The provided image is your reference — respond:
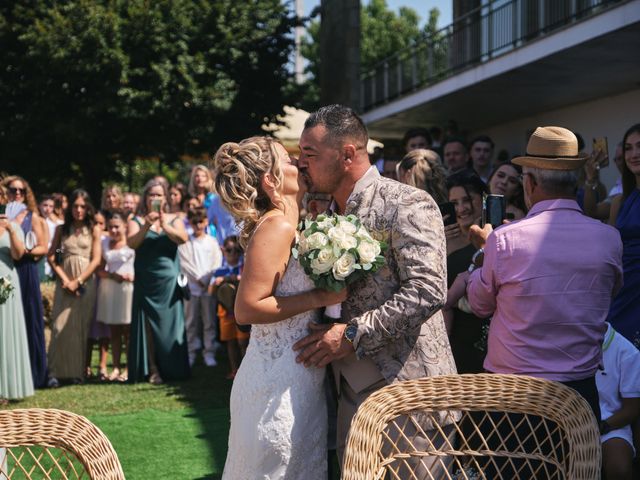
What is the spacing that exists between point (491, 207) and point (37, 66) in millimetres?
22181

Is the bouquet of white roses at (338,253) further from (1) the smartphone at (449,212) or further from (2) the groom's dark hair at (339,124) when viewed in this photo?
(1) the smartphone at (449,212)

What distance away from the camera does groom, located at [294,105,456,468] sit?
3.53m

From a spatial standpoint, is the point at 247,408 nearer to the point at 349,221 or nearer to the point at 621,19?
the point at 349,221

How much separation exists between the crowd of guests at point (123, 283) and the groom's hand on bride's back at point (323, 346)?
6329mm

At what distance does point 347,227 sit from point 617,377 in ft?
6.88

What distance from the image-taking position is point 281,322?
12.2 ft

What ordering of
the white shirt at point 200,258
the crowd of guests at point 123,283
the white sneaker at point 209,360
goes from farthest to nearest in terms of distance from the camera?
the white sneaker at point 209,360 < the white shirt at point 200,258 < the crowd of guests at point 123,283

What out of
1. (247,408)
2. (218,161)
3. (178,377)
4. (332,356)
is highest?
(218,161)

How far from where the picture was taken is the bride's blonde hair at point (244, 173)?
368cm

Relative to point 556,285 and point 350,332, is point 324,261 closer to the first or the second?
point 350,332

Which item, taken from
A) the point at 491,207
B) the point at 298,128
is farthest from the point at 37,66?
the point at 491,207

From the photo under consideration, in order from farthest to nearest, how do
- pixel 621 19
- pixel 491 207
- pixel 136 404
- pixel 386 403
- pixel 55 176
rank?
pixel 55 176, pixel 621 19, pixel 136 404, pixel 491 207, pixel 386 403

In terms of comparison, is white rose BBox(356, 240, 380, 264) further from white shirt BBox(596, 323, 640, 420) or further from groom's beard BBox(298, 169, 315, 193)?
white shirt BBox(596, 323, 640, 420)

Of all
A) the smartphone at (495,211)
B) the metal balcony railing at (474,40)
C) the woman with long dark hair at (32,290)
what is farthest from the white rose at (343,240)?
the metal balcony railing at (474,40)
